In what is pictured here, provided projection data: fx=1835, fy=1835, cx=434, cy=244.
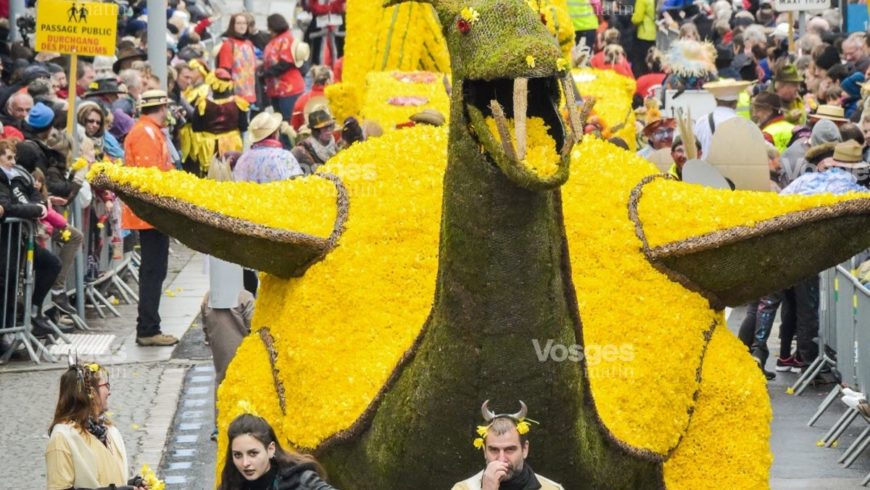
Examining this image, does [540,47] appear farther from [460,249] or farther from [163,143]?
[163,143]

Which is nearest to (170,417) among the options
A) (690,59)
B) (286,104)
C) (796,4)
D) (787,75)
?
(690,59)

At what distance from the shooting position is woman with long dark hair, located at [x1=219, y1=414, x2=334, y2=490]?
21.9 ft

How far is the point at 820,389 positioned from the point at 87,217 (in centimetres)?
656

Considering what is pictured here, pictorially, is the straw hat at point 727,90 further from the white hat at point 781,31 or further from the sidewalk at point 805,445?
the white hat at point 781,31

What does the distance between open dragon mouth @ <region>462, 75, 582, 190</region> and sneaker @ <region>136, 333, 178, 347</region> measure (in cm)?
859

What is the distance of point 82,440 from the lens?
26.2 feet

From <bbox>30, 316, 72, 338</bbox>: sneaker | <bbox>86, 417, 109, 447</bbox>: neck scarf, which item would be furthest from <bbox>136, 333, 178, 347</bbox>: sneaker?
<bbox>86, 417, 109, 447</bbox>: neck scarf

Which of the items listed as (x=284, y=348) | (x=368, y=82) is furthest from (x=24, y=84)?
(x=284, y=348)

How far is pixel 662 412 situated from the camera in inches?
302

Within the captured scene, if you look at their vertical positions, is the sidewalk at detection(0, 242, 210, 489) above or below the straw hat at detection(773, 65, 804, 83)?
below

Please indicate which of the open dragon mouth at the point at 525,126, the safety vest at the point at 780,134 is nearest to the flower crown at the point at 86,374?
the open dragon mouth at the point at 525,126

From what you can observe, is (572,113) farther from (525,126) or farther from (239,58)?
(239,58)

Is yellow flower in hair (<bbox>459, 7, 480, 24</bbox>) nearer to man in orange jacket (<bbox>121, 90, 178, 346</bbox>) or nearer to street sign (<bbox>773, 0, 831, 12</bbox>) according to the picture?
man in orange jacket (<bbox>121, 90, 178, 346</bbox>)

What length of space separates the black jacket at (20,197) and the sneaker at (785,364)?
18.9 ft
